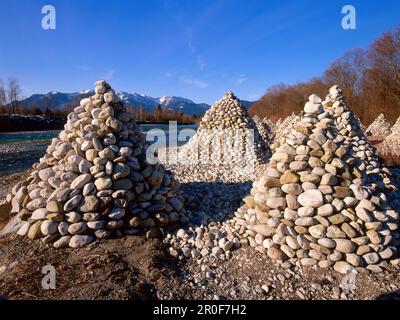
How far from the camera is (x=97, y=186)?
12.2 feet

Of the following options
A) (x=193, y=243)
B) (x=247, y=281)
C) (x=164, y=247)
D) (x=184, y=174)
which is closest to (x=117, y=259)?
(x=164, y=247)

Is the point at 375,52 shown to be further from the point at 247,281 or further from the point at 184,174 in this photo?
the point at 247,281

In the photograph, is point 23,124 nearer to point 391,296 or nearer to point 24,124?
point 24,124

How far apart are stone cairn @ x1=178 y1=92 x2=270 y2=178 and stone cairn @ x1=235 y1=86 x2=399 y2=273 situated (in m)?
4.67

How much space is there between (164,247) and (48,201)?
1.68 metres

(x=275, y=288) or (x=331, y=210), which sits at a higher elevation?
(x=331, y=210)

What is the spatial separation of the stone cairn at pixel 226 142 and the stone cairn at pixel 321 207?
15.3 feet

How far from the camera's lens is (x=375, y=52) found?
30.4 metres

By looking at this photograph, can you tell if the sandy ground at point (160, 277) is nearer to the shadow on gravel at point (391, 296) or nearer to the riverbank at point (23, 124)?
the shadow on gravel at point (391, 296)

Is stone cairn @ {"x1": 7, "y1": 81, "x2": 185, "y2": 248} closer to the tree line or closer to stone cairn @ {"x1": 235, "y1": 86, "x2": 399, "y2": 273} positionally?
stone cairn @ {"x1": 235, "y1": 86, "x2": 399, "y2": 273}

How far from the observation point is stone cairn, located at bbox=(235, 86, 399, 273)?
3.21 meters

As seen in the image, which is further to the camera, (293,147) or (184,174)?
(184,174)
